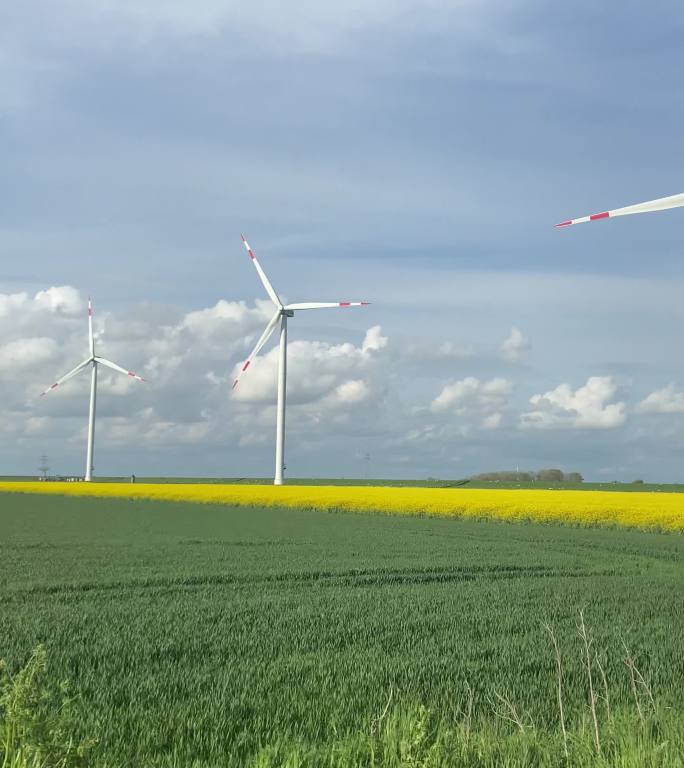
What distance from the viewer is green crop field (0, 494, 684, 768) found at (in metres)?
Answer: 8.94

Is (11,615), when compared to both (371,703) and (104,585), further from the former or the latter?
(371,703)

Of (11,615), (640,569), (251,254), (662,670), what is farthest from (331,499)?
(662,670)

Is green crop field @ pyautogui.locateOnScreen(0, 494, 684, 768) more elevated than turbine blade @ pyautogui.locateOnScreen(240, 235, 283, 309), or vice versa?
turbine blade @ pyautogui.locateOnScreen(240, 235, 283, 309)

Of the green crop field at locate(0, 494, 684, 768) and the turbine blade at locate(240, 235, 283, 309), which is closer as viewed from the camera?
the green crop field at locate(0, 494, 684, 768)

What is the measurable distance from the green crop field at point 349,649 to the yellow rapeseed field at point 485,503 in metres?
17.8

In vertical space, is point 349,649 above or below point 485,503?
below

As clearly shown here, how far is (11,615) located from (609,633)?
1247cm

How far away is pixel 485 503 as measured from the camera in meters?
61.4

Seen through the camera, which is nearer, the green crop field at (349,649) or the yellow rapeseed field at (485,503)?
the green crop field at (349,649)

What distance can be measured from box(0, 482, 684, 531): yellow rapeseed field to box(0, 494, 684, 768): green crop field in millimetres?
17762

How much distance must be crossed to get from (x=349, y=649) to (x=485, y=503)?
4795cm

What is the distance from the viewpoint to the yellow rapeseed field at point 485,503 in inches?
2162

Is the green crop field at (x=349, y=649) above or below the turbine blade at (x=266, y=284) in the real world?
below

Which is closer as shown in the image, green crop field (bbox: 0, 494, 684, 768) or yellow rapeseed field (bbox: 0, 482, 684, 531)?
green crop field (bbox: 0, 494, 684, 768)
